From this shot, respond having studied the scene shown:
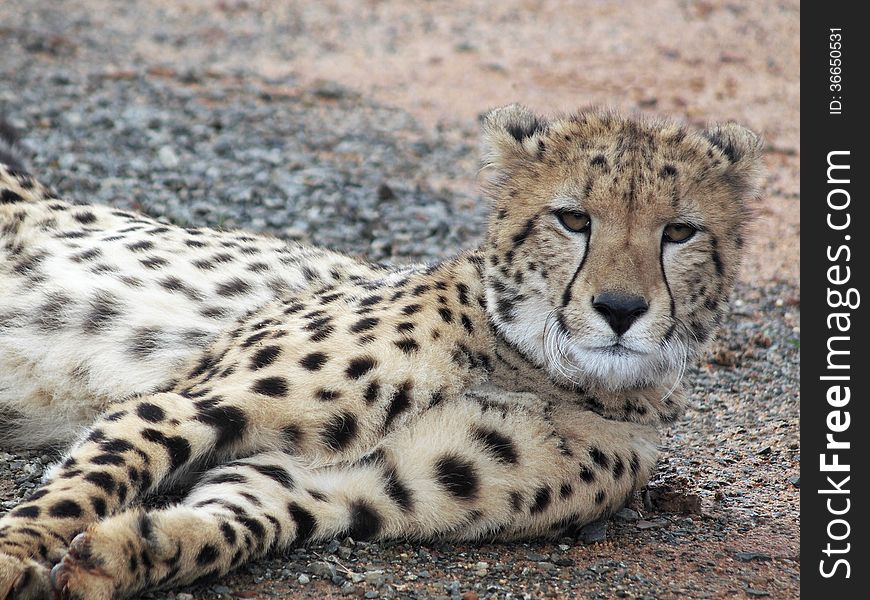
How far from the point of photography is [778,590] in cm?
312

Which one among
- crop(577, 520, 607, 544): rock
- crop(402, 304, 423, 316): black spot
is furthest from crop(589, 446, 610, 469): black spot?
crop(402, 304, 423, 316): black spot

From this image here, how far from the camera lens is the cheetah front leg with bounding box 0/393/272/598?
268 cm

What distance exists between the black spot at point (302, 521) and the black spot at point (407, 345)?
1.76 feet

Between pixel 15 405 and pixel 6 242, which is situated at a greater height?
pixel 6 242

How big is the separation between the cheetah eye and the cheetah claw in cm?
154

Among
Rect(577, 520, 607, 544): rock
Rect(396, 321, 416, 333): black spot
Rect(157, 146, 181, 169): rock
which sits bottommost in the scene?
Rect(577, 520, 607, 544): rock

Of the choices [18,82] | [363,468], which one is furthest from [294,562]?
[18,82]

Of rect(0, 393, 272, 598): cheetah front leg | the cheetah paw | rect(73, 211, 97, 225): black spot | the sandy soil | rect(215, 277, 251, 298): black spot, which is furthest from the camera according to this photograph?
the sandy soil

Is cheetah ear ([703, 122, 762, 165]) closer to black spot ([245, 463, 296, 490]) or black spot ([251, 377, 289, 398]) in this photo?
black spot ([251, 377, 289, 398])

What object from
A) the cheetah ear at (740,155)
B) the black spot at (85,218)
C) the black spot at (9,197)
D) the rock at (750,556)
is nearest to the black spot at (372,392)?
the rock at (750,556)

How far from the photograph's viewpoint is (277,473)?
3.19 m

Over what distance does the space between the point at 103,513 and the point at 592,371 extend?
1.36 metres

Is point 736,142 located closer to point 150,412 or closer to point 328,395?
point 328,395

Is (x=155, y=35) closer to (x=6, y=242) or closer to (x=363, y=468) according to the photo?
(x=6, y=242)
